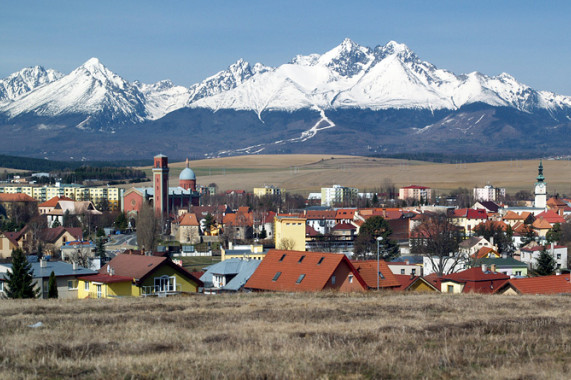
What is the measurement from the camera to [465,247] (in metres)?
74.4

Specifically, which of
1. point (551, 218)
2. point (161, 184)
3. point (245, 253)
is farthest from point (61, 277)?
point (161, 184)

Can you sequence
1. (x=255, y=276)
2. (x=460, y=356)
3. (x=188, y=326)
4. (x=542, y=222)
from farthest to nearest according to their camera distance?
(x=542, y=222) < (x=255, y=276) < (x=188, y=326) < (x=460, y=356)

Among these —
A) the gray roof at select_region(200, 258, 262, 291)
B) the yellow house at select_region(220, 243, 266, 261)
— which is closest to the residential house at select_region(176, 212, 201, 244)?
the yellow house at select_region(220, 243, 266, 261)

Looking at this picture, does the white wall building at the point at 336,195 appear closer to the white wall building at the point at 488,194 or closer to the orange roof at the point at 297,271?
the white wall building at the point at 488,194

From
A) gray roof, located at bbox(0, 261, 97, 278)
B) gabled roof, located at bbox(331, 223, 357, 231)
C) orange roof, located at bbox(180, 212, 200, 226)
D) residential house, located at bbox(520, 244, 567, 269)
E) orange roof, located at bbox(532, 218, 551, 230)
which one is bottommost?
residential house, located at bbox(520, 244, 567, 269)

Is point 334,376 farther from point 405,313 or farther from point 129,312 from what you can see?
point 129,312

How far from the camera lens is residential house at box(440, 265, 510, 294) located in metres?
34.0

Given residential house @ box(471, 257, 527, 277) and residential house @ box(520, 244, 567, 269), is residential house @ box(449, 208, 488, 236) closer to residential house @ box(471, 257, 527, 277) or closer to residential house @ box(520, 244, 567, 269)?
residential house @ box(520, 244, 567, 269)

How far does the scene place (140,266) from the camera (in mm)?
33531

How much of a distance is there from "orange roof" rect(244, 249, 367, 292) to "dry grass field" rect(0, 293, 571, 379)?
898 cm

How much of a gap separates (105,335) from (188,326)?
6.19 ft

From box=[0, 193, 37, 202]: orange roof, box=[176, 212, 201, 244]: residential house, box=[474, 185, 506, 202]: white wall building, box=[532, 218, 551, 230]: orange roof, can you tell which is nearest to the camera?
box=[532, 218, 551, 230]: orange roof

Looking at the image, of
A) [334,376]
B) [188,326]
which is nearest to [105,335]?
[188,326]

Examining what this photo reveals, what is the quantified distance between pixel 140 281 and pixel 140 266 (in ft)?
6.38
